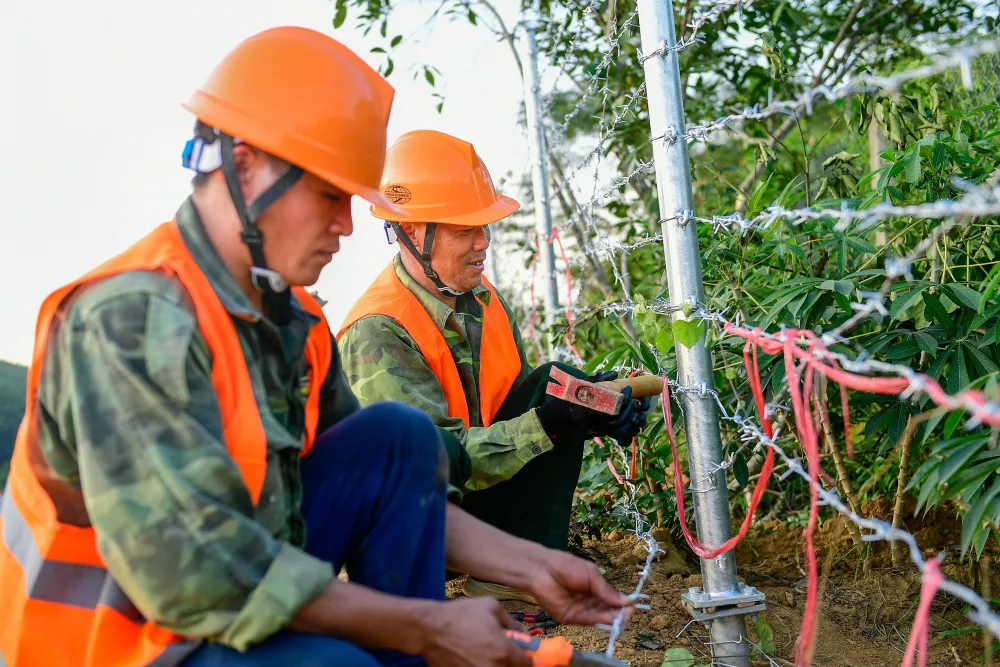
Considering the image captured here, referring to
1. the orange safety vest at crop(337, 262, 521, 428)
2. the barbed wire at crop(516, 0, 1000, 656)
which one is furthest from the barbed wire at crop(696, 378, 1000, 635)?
the orange safety vest at crop(337, 262, 521, 428)

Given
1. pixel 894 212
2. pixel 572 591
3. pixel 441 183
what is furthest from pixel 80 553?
pixel 441 183

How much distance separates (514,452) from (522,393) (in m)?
0.33

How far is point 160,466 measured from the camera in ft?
4.24

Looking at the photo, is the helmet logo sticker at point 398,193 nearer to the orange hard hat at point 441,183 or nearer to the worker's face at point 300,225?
the orange hard hat at point 441,183

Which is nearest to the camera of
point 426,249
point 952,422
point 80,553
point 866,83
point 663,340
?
point 80,553

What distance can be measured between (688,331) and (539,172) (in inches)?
85.4

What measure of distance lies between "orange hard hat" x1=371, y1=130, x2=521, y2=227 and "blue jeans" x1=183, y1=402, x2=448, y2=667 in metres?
0.99

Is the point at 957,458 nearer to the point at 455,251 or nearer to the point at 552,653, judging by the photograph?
the point at 552,653

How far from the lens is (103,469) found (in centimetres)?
129

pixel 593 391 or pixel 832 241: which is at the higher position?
pixel 832 241

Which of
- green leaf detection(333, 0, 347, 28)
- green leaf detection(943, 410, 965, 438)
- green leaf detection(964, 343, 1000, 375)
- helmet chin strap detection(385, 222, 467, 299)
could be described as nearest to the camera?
green leaf detection(943, 410, 965, 438)

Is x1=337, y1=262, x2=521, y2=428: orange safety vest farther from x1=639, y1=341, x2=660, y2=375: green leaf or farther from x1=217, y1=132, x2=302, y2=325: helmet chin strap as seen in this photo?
x1=217, y1=132, x2=302, y2=325: helmet chin strap

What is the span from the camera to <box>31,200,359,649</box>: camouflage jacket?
50.7 inches

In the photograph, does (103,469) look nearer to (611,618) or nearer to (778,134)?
(611,618)
